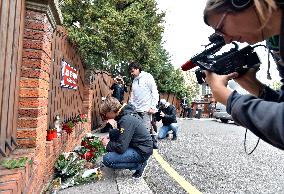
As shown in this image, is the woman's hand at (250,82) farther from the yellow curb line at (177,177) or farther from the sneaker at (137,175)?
the sneaker at (137,175)

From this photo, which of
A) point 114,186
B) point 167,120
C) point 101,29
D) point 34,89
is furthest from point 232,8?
point 101,29

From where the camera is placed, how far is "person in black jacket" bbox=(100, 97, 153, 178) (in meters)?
4.72

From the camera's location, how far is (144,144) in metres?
4.95

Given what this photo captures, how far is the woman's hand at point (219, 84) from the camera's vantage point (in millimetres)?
1591

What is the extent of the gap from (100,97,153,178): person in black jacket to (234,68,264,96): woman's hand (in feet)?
9.65

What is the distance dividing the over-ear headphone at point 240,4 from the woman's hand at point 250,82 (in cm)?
52

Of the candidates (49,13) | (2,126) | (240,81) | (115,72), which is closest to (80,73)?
(49,13)

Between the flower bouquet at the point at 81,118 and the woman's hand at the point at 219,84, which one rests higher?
the woman's hand at the point at 219,84

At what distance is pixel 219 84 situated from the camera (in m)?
1.67

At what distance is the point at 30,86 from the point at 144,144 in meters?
2.04

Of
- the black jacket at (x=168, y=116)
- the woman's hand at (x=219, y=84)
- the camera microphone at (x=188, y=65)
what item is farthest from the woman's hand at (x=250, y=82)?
the black jacket at (x=168, y=116)

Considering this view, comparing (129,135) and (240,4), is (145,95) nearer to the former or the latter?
(129,135)

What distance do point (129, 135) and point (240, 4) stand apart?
3542mm

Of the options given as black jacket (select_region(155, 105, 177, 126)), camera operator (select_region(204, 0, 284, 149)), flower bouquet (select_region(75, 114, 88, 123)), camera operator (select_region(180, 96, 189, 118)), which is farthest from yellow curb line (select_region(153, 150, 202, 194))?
camera operator (select_region(180, 96, 189, 118))
